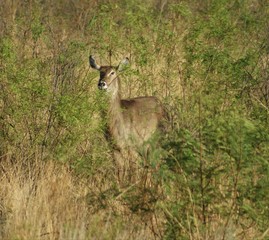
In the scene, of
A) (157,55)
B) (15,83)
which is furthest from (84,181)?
(157,55)

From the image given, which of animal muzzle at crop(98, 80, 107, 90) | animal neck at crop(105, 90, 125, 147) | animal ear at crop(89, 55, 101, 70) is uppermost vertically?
animal ear at crop(89, 55, 101, 70)

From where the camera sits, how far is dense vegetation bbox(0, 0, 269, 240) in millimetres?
6910

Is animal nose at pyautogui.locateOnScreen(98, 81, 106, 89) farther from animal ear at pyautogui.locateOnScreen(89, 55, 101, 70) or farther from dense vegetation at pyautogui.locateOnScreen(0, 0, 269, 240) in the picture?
animal ear at pyautogui.locateOnScreen(89, 55, 101, 70)

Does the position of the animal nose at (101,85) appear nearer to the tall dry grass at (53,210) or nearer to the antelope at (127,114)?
the antelope at (127,114)

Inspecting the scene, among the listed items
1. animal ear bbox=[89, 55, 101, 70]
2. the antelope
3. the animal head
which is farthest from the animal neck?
animal ear bbox=[89, 55, 101, 70]

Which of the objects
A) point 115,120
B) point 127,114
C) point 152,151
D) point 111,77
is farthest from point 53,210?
point 111,77

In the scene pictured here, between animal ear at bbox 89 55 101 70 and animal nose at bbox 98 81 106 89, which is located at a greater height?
animal ear at bbox 89 55 101 70

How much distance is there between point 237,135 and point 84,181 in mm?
2622

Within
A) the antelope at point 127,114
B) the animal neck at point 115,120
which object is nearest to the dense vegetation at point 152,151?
the antelope at point 127,114

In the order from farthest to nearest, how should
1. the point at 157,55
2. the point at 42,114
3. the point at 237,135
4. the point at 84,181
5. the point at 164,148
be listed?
the point at 157,55 → the point at 42,114 → the point at 84,181 → the point at 164,148 → the point at 237,135

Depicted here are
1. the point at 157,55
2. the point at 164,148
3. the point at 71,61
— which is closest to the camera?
the point at 164,148

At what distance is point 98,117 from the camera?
1054 centimetres

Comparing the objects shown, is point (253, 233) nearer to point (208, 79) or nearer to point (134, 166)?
point (134, 166)

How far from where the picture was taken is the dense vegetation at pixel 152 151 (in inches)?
272
